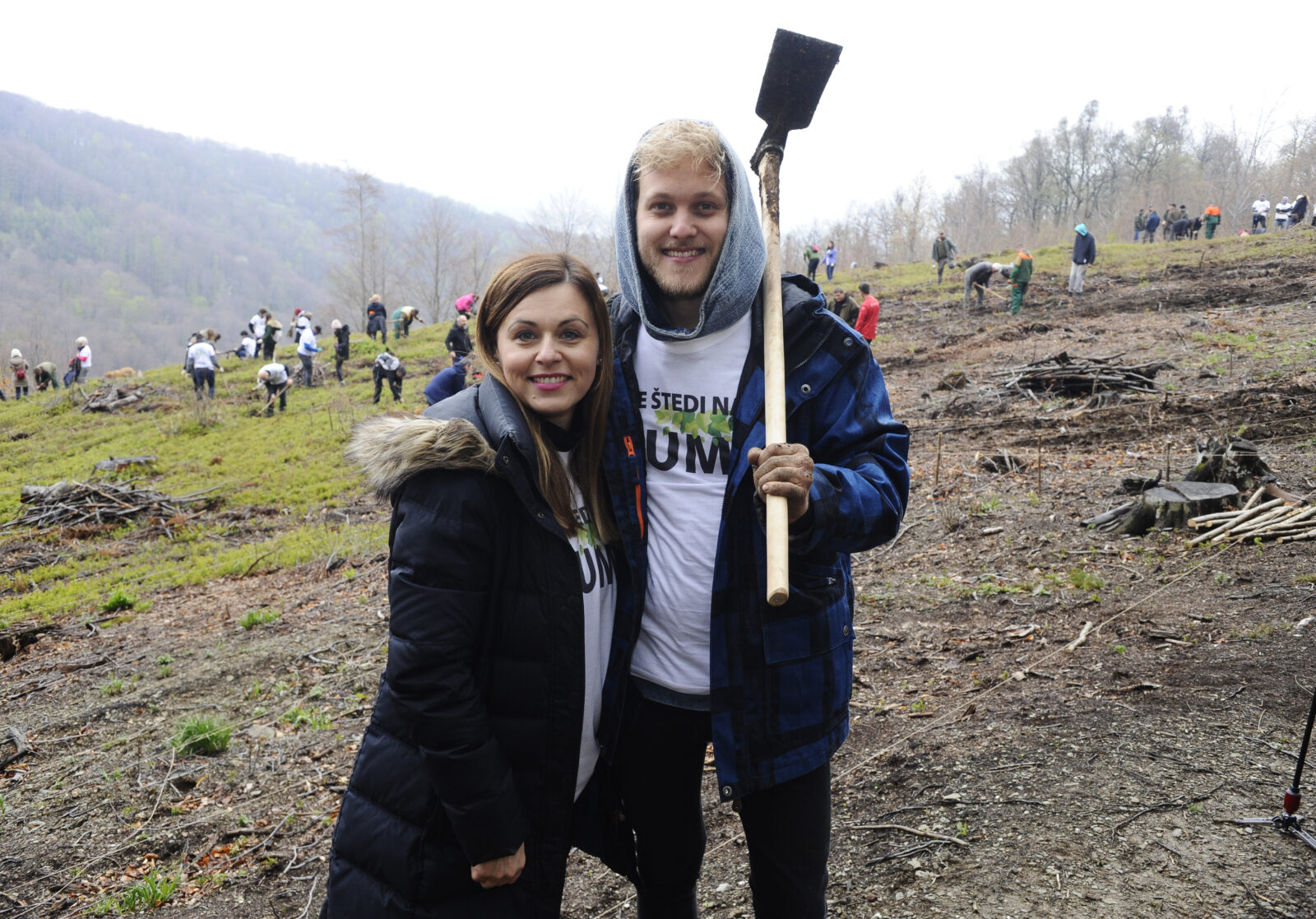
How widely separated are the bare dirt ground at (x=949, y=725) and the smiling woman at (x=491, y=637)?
4.83ft

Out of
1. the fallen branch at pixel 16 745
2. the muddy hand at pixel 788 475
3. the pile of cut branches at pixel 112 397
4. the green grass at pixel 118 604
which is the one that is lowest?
the green grass at pixel 118 604

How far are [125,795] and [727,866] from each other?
340cm

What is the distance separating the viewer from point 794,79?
8.15 feet

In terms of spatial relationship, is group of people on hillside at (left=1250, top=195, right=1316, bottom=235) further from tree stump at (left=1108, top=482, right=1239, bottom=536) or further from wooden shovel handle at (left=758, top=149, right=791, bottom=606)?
wooden shovel handle at (left=758, top=149, right=791, bottom=606)

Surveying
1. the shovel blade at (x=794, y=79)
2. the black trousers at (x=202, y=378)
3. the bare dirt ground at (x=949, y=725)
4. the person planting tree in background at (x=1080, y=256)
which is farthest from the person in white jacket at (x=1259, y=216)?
the black trousers at (x=202, y=378)

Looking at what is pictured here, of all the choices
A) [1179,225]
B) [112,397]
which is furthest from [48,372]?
[1179,225]

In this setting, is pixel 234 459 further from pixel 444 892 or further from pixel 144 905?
pixel 444 892

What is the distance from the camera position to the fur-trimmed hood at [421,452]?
1.55 metres

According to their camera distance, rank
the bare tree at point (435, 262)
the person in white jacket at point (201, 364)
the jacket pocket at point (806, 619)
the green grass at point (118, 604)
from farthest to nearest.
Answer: the bare tree at point (435, 262) → the person in white jacket at point (201, 364) → the green grass at point (118, 604) → the jacket pocket at point (806, 619)

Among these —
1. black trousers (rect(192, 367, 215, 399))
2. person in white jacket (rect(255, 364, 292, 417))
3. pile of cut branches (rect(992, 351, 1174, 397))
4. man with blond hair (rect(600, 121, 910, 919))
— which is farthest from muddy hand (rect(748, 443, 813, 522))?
black trousers (rect(192, 367, 215, 399))

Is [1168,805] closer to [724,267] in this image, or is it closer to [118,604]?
[724,267]

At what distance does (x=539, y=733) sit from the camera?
1642 mm

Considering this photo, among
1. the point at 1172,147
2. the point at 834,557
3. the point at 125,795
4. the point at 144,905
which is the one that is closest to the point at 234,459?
the point at 125,795

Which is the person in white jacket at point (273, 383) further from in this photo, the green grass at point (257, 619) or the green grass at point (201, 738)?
the green grass at point (201, 738)
